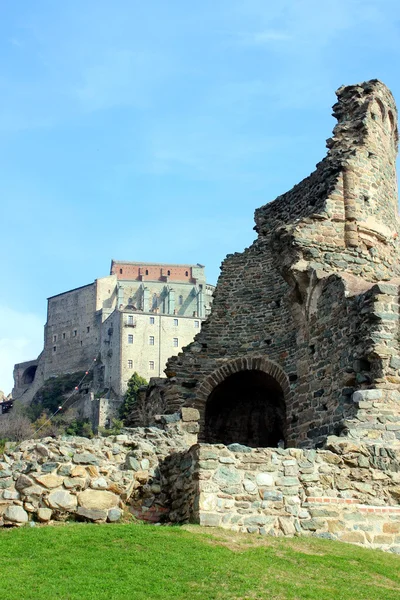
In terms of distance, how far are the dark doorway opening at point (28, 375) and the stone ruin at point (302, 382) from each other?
11516 centimetres

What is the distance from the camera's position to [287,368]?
18281mm

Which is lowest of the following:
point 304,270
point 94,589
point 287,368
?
point 94,589

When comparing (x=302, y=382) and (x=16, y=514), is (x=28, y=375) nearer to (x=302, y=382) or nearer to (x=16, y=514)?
(x=302, y=382)

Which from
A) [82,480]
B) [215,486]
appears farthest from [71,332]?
[215,486]

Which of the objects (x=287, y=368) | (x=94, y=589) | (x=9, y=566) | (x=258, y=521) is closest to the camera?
(x=94, y=589)

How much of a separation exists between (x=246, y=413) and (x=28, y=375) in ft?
385

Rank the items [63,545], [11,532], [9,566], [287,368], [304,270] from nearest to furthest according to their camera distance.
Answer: [9,566] < [63,545] < [11,532] < [304,270] < [287,368]

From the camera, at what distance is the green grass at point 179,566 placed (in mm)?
7828

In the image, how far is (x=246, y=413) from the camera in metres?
20.5

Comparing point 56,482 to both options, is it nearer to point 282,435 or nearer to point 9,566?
point 9,566

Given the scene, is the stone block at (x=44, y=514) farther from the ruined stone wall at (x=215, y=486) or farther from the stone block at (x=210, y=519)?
the stone block at (x=210, y=519)

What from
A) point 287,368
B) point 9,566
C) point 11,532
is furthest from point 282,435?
point 9,566

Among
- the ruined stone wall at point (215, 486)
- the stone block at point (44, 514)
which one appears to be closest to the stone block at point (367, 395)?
the ruined stone wall at point (215, 486)

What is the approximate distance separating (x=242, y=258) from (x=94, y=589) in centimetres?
1400
